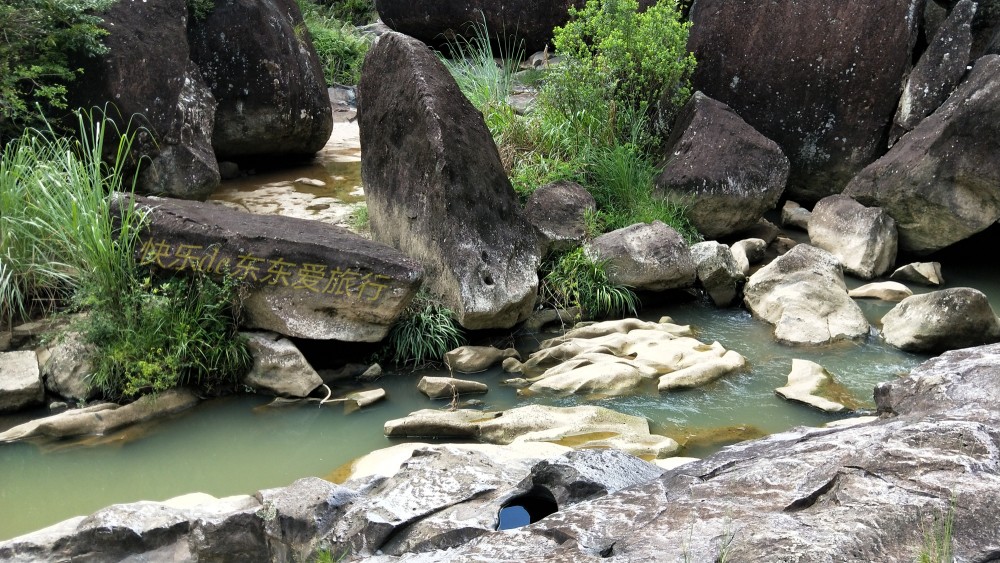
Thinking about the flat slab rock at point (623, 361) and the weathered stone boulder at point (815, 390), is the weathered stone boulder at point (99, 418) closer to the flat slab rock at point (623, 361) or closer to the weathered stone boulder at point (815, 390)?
the flat slab rock at point (623, 361)

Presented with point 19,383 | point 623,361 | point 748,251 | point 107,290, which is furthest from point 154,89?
point 748,251

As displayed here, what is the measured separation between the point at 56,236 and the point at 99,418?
143 cm

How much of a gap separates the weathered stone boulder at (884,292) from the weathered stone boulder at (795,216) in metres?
1.43

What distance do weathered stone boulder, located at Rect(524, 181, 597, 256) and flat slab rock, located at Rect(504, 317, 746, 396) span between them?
3.19ft

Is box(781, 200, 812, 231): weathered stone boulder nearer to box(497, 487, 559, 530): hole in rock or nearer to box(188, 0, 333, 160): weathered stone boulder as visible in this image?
box(188, 0, 333, 160): weathered stone boulder

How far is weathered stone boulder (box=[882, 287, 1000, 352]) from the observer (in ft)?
21.4

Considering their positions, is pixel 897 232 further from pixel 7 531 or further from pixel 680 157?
pixel 7 531

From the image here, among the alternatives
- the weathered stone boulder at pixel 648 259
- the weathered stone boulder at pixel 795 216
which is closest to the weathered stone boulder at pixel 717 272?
the weathered stone boulder at pixel 648 259

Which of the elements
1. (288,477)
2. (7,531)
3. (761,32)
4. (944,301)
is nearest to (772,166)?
(761,32)

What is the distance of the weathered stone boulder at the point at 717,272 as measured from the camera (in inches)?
310

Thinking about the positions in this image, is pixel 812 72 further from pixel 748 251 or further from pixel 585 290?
pixel 585 290

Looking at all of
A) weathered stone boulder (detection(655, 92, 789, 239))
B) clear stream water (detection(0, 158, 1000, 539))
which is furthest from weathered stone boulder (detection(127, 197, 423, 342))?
weathered stone boulder (detection(655, 92, 789, 239))

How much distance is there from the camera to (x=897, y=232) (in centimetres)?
866

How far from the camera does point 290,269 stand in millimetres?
6387
